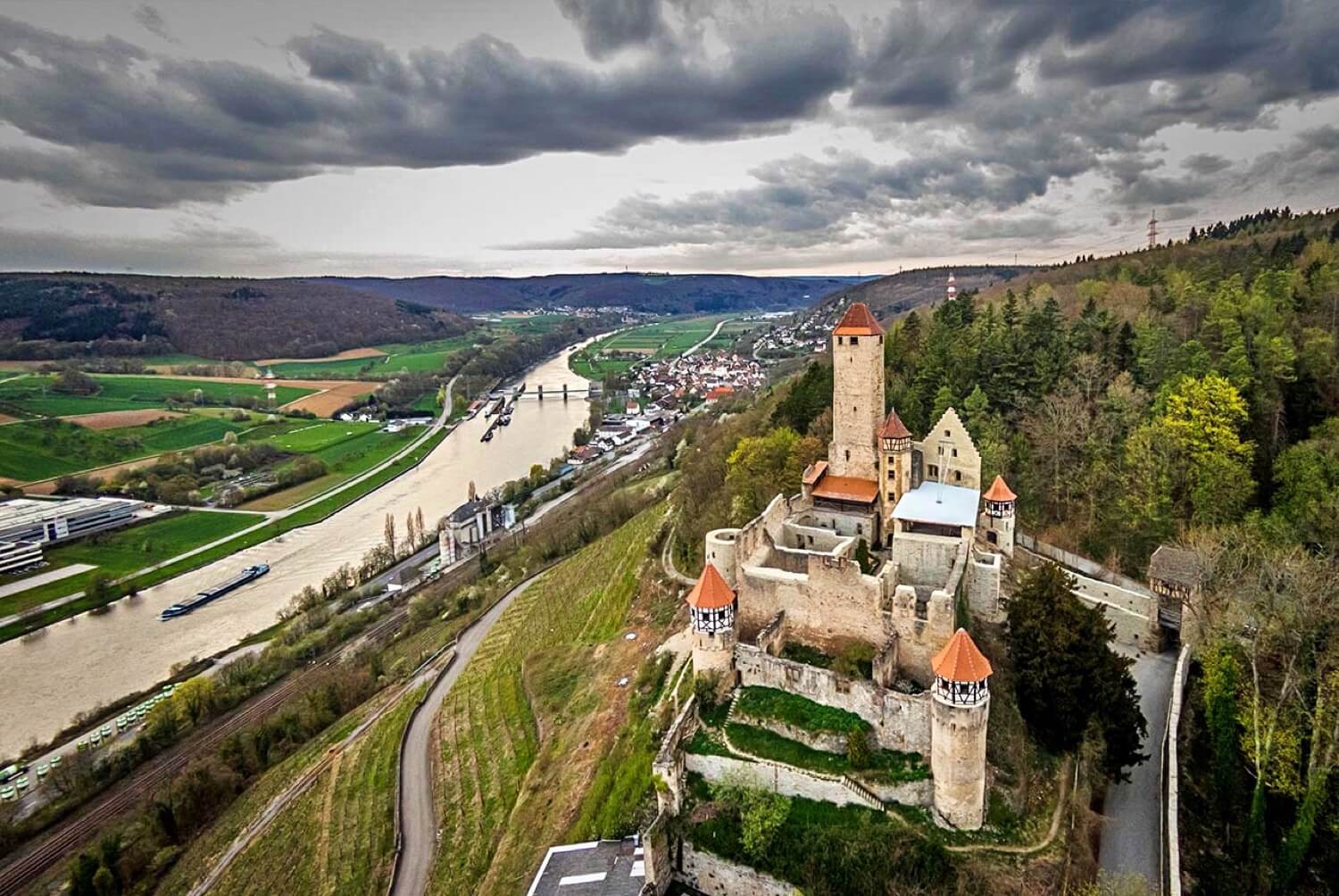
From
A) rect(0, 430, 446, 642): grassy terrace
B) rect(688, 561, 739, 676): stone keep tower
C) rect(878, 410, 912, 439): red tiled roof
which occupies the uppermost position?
rect(878, 410, 912, 439): red tiled roof

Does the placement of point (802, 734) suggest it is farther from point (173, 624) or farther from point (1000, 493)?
point (173, 624)

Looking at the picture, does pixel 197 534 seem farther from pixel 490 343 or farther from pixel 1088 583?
pixel 490 343

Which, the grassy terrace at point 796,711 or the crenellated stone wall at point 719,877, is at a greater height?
the grassy terrace at point 796,711

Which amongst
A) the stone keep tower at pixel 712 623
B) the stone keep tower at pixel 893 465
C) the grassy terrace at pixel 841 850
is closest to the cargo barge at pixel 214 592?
the stone keep tower at pixel 712 623

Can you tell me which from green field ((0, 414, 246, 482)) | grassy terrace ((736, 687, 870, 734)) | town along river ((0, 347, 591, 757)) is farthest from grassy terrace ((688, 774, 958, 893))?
green field ((0, 414, 246, 482))

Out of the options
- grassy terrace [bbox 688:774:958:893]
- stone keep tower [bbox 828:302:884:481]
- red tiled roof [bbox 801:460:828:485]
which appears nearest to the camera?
grassy terrace [bbox 688:774:958:893]

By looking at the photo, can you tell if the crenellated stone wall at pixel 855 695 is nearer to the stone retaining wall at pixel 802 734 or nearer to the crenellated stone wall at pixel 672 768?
the stone retaining wall at pixel 802 734

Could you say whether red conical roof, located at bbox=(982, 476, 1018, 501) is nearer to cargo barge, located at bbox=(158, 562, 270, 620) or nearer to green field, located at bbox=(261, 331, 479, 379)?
cargo barge, located at bbox=(158, 562, 270, 620)
